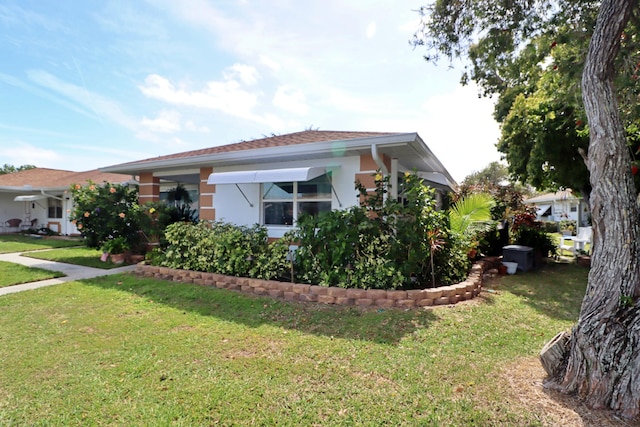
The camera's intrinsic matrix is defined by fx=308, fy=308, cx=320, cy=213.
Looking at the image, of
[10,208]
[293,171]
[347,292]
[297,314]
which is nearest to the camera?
[297,314]

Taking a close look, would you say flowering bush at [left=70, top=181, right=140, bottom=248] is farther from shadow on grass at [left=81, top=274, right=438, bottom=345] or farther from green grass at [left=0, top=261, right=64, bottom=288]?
shadow on grass at [left=81, top=274, right=438, bottom=345]

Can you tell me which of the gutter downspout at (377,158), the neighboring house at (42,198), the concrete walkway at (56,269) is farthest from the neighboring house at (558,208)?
the neighboring house at (42,198)

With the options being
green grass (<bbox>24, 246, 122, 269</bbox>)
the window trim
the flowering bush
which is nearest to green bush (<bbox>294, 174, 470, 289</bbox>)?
the window trim

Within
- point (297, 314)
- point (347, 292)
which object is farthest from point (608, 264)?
point (297, 314)

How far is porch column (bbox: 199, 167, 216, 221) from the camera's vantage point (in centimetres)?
1093

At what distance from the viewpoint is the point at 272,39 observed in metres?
8.95

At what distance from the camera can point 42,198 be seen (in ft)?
72.5

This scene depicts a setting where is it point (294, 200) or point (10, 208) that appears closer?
point (294, 200)

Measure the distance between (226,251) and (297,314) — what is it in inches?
125

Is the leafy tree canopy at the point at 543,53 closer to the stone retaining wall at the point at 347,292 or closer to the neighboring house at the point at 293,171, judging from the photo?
the neighboring house at the point at 293,171

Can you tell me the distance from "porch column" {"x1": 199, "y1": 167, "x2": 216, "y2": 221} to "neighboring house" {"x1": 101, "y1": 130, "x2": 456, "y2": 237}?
0.12 ft

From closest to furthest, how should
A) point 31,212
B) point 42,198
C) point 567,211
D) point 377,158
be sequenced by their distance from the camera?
1. point 377,158
2. point 42,198
3. point 31,212
4. point 567,211

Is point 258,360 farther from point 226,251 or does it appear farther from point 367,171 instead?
point 367,171

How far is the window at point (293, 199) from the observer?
9.34 meters
